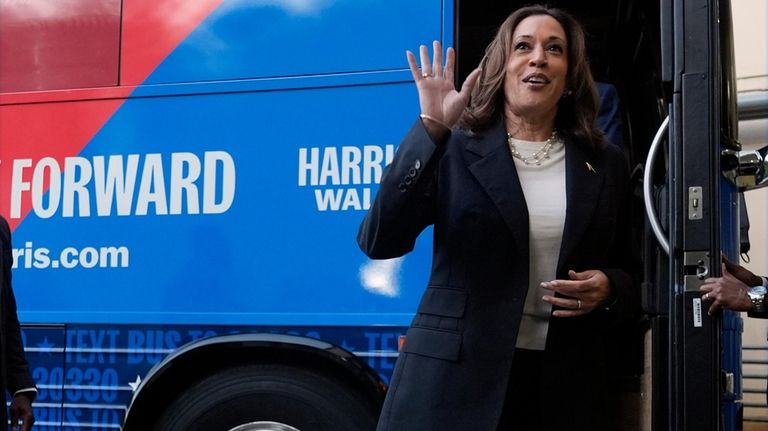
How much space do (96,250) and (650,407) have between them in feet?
7.17

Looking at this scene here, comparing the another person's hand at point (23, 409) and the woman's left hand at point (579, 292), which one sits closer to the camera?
the woman's left hand at point (579, 292)

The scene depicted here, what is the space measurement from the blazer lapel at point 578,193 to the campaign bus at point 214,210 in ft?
4.10

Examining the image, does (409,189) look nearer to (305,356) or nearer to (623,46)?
(305,356)

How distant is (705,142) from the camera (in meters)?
1.91

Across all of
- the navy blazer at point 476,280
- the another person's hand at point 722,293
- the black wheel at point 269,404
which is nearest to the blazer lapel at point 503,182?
the navy blazer at point 476,280

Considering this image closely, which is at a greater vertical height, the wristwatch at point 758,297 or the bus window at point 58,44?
the bus window at point 58,44

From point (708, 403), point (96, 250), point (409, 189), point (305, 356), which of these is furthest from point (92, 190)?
point (708, 403)

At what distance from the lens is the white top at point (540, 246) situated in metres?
2.03

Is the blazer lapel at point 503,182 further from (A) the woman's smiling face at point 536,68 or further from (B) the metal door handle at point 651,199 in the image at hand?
(B) the metal door handle at point 651,199

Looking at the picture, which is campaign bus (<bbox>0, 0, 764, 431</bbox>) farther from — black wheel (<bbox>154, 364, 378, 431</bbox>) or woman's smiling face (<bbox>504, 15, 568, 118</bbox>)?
woman's smiling face (<bbox>504, 15, 568, 118</bbox>)

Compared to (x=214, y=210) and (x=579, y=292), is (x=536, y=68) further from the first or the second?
(x=214, y=210)

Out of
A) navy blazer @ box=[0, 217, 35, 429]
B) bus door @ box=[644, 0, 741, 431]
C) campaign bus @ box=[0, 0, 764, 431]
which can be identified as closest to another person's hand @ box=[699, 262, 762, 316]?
bus door @ box=[644, 0, 741, 431]

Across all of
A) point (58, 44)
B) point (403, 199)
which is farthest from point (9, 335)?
point (403, 199)

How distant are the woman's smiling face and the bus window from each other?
2034 mm
